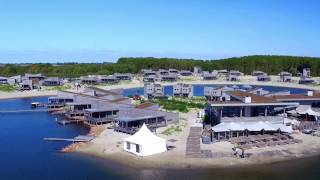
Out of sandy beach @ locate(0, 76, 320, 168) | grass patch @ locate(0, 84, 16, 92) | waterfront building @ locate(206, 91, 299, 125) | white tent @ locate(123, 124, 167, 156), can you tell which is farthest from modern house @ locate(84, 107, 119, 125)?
grass patch @ locate(0, 84, 16, 92)

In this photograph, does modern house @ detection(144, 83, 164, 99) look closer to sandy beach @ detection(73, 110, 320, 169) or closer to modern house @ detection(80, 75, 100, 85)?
sandy beach @ detection(73, 110, 320, 169)

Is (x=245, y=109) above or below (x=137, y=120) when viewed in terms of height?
above

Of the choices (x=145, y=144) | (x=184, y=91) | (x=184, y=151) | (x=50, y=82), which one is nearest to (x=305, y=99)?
(x=184, y=151)

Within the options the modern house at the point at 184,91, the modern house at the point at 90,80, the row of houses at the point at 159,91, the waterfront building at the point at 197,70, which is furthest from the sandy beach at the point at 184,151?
the waterfront building at the point at 197,70

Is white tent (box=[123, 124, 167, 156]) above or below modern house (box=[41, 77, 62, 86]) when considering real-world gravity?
below

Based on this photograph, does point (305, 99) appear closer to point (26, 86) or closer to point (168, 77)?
point (26, 86)

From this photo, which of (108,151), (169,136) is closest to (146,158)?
(108,151)
